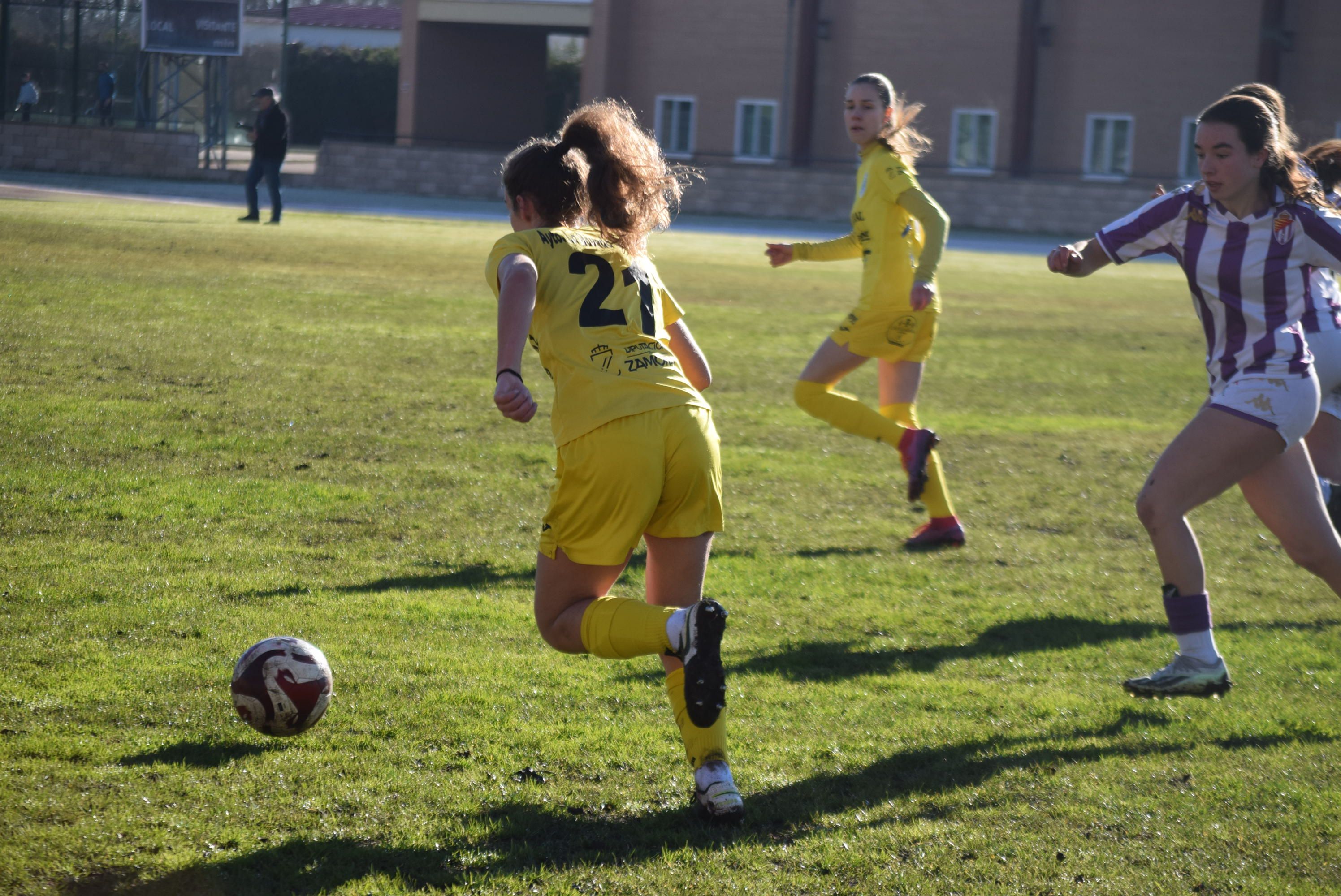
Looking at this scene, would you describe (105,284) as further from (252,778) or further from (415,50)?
(415,50)

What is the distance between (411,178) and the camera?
39188 millimetres

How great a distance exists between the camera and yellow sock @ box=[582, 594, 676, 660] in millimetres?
3445

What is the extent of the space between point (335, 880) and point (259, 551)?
9.60ft

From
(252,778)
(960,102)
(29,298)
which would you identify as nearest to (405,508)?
(252,778)

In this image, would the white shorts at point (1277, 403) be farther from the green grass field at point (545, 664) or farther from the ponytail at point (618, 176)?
the ponytail at point (618, 176)

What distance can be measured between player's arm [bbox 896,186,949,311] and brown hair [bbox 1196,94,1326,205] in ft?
6.99

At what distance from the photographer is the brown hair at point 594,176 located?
3707 millimetres

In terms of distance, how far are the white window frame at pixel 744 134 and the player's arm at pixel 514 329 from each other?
134 feet

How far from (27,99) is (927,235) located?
111 ft

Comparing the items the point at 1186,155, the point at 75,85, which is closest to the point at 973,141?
the point at 1186,155

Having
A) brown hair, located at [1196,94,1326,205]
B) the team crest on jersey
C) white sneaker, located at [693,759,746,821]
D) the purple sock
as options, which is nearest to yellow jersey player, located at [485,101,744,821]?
white sneaker, located at [693,759,746,821]

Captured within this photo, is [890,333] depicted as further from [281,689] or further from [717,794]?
[281,689]

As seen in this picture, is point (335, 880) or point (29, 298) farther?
point (29, 298)

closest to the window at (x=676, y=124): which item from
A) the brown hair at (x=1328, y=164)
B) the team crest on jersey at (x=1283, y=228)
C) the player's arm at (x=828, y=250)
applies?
the player's arm at (x=828, y=250)
